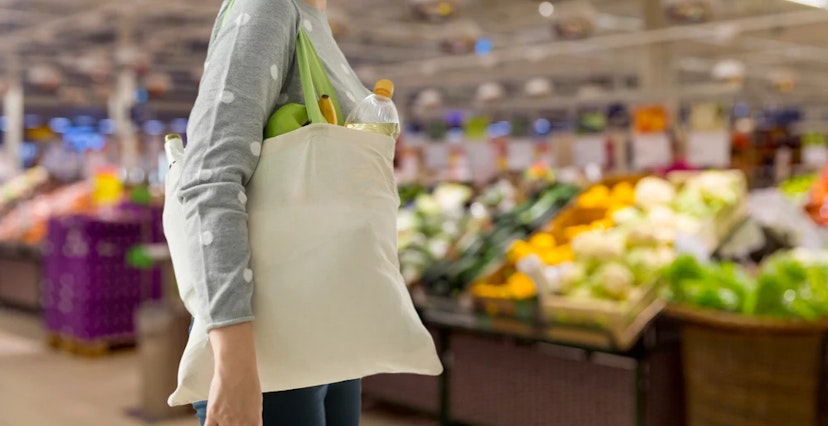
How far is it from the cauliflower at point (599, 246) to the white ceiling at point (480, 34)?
202 inches

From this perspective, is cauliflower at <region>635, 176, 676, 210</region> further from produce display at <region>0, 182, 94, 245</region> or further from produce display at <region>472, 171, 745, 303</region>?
produce display at <region>0, 182, 94, 245</region>

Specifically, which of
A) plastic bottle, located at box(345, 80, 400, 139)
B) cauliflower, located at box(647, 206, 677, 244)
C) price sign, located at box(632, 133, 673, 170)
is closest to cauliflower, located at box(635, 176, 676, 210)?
cauliflower, located at box(647, 206, 677, 244)

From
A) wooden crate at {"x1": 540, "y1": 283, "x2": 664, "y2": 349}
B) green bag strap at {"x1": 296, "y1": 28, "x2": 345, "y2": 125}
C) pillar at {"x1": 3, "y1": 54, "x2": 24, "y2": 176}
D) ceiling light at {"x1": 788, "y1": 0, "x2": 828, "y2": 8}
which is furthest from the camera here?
pillar at {"x1": 3, "y1": 54, "x2": 24, "y2": 176}

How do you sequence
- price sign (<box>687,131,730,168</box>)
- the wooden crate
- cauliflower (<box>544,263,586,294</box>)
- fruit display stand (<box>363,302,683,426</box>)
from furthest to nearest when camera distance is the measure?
price sign (<box>687,131,730,168</box>) → cauliflower (<box>544,263,586,294</box>) → fruit display stand (<box>363,302,683,426</box>) → the wooden crate

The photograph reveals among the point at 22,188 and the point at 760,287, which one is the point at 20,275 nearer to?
the point at 22,188

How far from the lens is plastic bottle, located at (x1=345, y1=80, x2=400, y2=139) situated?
1191 millimetres

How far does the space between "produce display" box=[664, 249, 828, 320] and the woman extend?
8.50ft

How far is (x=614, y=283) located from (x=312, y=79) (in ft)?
8.88

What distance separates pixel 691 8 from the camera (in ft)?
22.8

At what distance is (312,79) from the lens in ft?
3.82

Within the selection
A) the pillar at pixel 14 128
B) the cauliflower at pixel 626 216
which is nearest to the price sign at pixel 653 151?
the cauliflower at pixel 626 216

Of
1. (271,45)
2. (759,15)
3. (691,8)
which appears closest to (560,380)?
(271,45)

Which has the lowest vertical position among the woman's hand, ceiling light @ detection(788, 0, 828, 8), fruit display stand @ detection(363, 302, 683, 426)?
fruit display stand @ detection(363, 302, 683, 426)

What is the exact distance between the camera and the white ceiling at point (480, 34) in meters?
11.8
